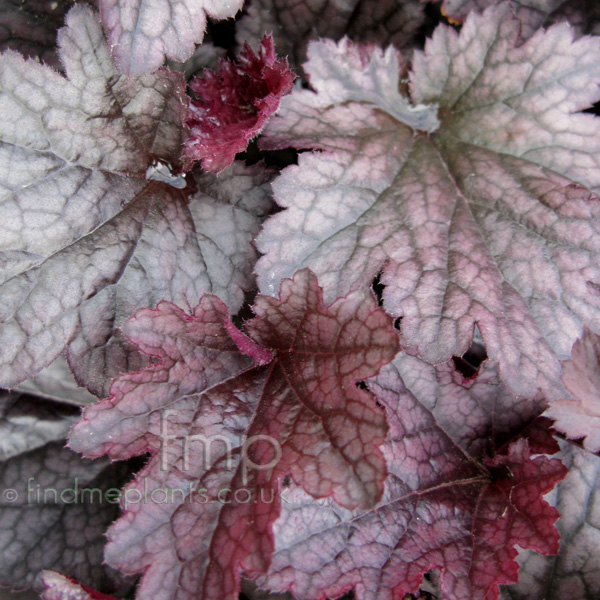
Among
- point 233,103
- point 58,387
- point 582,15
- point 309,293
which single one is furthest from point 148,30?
point 582,15

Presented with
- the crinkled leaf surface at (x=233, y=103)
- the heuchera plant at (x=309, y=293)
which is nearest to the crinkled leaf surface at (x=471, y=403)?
the heuchera plant at (x=309, y=293)

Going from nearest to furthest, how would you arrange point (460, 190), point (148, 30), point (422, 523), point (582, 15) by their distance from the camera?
point (148, 30)
point (422, 523)
point (460, 190)
point (582, 15)

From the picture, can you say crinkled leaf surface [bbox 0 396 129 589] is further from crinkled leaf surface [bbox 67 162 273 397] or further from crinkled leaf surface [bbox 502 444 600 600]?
crinkled leaf surface [bbox 502 444 600 600]

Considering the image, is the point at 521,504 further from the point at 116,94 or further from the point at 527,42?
the point at 116,94

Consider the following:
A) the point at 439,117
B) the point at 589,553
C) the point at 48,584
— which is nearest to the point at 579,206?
the point at 439,117

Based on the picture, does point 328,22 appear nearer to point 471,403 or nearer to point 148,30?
point 148,30

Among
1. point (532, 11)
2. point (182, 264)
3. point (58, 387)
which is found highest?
point (532, 11)

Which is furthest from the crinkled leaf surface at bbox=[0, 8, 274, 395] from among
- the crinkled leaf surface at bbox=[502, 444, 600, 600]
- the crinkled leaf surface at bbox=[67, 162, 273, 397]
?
the crinkled leaf surface at bbox=[502, 444, 600, 600]
